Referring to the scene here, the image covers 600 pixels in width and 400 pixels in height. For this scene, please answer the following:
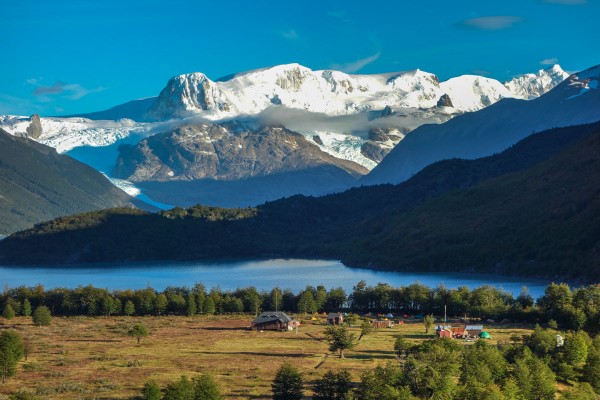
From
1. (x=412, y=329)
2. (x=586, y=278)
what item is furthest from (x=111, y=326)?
(x=586, y=278)

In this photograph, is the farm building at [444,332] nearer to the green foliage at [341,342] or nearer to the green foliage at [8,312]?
the green foliage at [341,342]

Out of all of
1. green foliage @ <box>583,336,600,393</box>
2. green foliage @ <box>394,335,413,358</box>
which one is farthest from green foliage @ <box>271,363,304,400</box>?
green foliage @ <box>583,336,600,393</box>

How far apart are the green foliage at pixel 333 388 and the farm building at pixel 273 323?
4815 cm

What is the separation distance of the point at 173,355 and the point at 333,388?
28877 millimetres

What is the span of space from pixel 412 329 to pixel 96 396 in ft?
181

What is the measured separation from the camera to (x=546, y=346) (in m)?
94.5

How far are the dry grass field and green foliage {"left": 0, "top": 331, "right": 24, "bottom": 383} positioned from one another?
2.67 feet

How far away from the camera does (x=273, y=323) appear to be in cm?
13138

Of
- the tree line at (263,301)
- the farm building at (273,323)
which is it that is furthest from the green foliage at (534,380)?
the tree line at (263,301)

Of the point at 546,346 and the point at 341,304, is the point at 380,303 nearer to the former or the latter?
the point at 341,304

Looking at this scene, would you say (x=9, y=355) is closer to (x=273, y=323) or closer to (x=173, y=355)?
(x=173, y=355)

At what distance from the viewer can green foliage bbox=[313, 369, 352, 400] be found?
79.4 m

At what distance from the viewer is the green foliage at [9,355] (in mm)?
90125

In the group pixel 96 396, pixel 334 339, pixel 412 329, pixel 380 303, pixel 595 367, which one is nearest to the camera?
pixel 96 396
